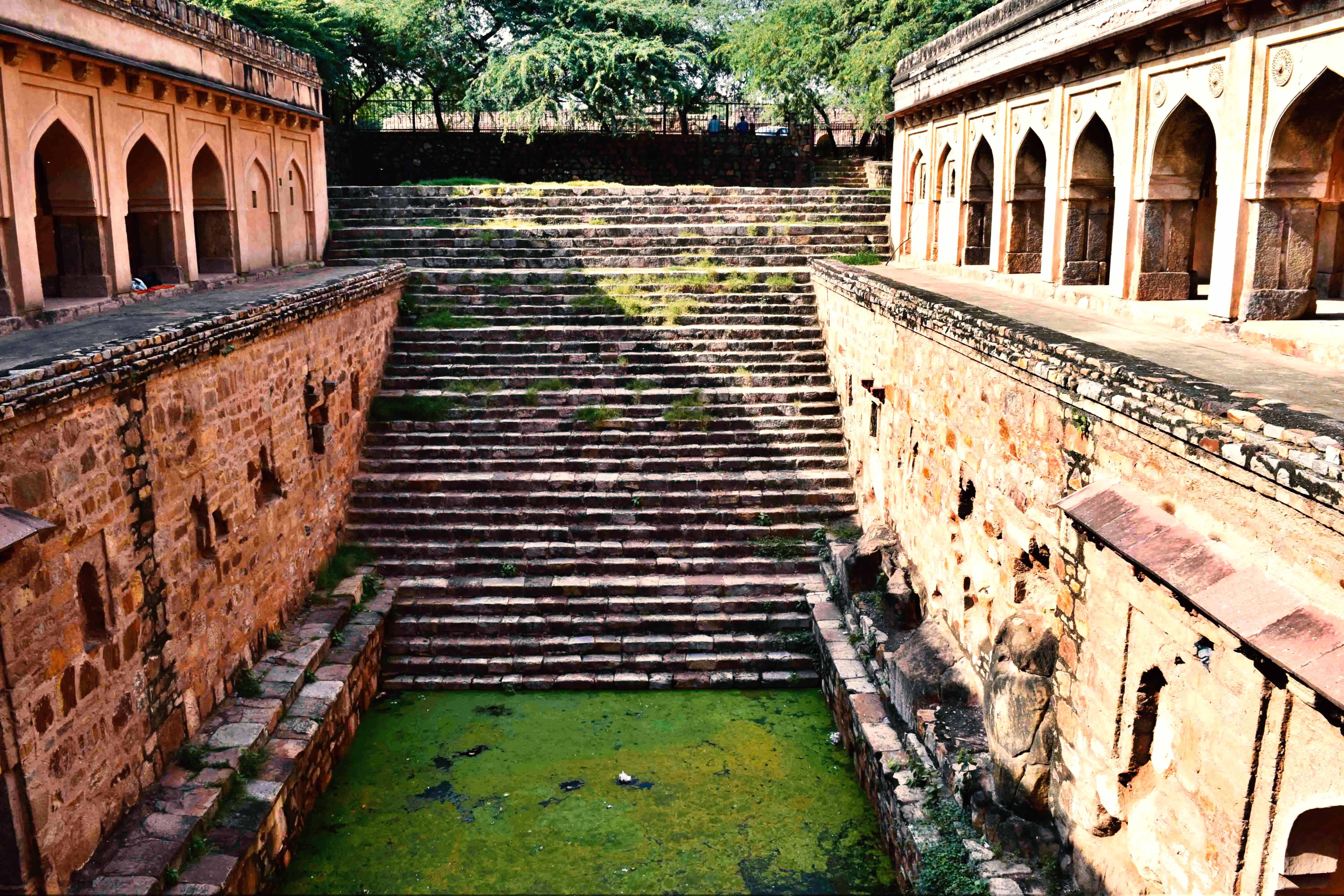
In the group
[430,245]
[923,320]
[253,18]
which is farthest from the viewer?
[253,18]

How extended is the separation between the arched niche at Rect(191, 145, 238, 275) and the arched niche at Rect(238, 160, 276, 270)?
0.26 metres

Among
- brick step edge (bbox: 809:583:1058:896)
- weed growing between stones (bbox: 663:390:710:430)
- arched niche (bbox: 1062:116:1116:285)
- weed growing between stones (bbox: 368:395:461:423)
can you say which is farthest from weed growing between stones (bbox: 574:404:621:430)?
arched niche (bbox: 1062:116:1116:285)

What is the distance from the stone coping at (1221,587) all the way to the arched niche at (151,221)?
8.71m

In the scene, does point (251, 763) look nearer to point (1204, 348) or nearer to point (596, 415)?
point (596, 415)

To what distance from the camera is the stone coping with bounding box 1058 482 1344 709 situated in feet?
11.1

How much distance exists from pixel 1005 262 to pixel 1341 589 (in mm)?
7519

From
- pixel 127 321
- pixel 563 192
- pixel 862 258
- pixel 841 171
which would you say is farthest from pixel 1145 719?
pixel 841 171

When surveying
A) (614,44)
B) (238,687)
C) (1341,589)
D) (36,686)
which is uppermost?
(614,44)

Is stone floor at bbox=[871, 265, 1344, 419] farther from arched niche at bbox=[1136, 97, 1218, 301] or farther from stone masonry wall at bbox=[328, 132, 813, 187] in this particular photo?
stone masonry wall at bbox=[328, 132, 813, 187]

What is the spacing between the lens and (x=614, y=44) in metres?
22.8

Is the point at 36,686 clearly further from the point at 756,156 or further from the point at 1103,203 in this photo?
the point at 756,156

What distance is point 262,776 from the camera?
21.9 feet

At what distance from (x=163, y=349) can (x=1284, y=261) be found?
6.75 metres

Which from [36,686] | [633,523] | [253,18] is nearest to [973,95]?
[633,523]
